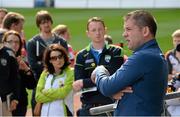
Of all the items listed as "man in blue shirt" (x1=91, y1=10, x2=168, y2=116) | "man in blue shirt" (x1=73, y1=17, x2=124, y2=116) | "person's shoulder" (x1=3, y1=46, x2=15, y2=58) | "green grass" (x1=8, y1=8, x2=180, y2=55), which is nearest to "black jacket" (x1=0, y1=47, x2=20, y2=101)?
"person's shoulder" (x1=3, y1=46, x2=15, y2=58)

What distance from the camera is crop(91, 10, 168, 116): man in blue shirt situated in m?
3.48

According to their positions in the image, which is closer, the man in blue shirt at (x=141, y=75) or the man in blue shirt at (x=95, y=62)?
the man in blue shirt at (x=141, y=75)

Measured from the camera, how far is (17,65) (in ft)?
19.5

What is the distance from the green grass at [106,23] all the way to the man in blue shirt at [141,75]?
13267mm

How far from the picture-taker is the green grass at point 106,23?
19.0 m

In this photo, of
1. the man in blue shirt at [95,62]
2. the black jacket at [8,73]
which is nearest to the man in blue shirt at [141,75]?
the man in blue shirt at [95,62]

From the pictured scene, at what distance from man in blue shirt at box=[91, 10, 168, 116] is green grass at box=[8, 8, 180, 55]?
1327cm

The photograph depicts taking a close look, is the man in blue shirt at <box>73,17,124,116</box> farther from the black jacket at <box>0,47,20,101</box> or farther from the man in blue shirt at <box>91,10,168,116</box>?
the man in blue shirt at <box>91,10,168,116</box>

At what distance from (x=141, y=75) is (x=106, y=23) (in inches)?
801

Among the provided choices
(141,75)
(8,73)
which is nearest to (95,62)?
(8,73)

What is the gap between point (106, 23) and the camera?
23719mm

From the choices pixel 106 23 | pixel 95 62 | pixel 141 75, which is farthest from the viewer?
pixel 106 23

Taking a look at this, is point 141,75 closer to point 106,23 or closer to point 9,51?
point 9,51

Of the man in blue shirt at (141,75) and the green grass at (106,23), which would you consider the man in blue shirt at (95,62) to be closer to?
the man in blue shirt at (141,75)
